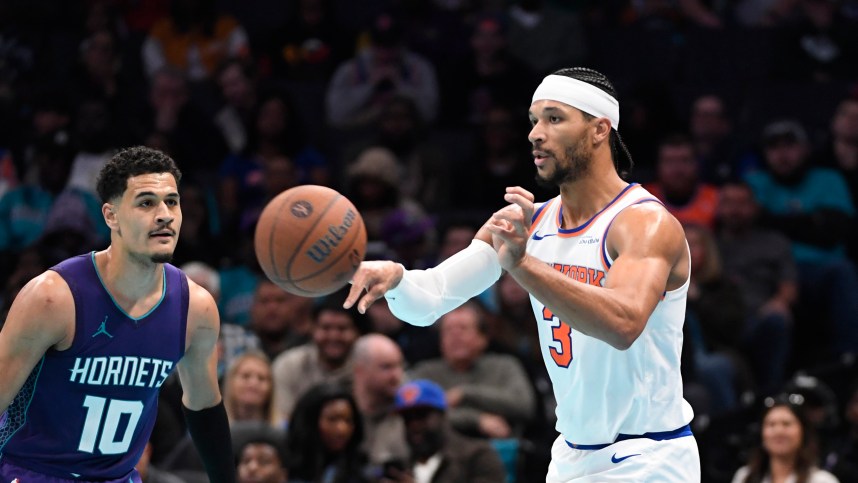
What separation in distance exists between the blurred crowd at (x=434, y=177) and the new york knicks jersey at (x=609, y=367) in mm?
3523

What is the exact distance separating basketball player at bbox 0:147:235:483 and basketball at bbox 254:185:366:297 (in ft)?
1.44

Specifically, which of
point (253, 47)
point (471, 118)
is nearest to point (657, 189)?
point (471, 118)

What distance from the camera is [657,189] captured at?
41.3 ft

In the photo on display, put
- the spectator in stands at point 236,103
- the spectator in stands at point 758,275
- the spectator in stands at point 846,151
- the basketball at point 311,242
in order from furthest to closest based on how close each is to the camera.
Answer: the spectator in stands at point 236,103 < the spectator in stands at point 846,151 < the spectator in stands at point 758,275 < the basketball at point 311,242

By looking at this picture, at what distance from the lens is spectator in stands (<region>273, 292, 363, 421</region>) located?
10500 mm

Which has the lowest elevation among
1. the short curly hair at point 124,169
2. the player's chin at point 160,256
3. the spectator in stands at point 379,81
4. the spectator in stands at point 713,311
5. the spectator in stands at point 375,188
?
the player's chin at point 160,256

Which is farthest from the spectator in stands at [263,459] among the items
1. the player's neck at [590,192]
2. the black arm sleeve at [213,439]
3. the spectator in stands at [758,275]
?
the spectator in stands at [758,275]

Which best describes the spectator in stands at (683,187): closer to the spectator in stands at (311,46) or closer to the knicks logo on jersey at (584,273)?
the spectator in stands at (311,46)

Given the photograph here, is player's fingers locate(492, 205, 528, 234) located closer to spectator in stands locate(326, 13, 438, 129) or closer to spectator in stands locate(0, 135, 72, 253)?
spectator in stands locate(0, 135, 72, 253)

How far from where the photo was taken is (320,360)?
416 inches

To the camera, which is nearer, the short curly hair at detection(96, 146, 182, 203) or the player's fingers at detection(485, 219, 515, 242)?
the player's fingers at detection(485, 219, 515, 242)

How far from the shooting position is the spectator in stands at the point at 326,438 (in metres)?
9.51

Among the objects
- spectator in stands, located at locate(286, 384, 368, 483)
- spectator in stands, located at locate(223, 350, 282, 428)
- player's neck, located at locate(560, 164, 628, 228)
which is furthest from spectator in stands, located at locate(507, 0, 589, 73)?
player's neck, located at locate(560, 164, 628, 228)

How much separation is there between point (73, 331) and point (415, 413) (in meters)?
4.02
